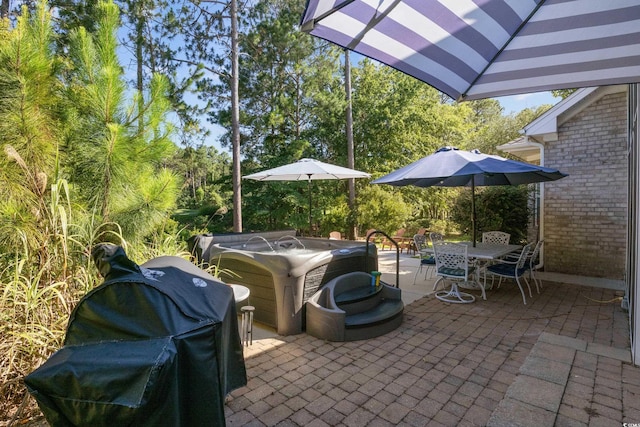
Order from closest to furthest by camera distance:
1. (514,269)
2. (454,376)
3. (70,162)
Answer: (454,376)
(70,162)
(514,269)

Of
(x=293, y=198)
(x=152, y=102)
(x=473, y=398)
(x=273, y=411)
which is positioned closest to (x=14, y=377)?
(x=273, y=411)

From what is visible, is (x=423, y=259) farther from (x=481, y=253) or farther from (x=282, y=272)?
(x=282, y=272)

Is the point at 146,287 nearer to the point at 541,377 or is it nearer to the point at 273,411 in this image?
the point at 273,411

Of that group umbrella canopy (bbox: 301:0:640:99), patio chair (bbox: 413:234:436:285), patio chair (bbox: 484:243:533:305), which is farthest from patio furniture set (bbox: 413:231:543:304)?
umbrella canopy (bbox: 301:0:640:99)

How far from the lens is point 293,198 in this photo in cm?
1205

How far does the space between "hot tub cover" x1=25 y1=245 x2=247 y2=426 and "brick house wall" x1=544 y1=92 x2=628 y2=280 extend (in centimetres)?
784

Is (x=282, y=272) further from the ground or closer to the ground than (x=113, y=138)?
closer to the ground

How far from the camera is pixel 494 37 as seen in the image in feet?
6.81

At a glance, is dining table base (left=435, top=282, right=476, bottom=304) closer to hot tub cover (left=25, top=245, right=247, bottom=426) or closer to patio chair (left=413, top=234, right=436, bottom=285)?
patio chair (left=413, top=234, right=436, bottom=285)

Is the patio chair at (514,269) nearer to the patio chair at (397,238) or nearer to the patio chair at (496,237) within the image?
the patio chair at (496,237)

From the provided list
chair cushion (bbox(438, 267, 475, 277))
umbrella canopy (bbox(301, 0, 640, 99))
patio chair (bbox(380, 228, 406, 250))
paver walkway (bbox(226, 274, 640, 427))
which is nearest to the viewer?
umbrella canopy (bbox(301, 0, 640, 99))

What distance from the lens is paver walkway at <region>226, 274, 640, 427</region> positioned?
244cm

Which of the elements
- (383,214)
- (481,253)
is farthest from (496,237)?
(383,214)

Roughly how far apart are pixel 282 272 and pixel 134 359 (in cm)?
272
